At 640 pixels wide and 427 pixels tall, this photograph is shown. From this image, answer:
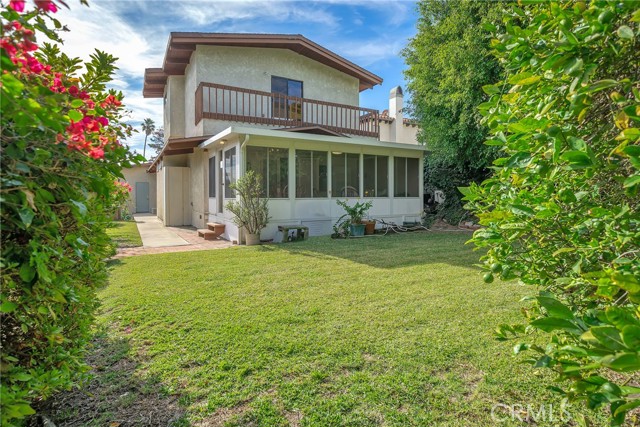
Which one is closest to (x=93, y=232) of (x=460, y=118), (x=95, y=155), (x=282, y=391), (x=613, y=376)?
(x=95, y=155)

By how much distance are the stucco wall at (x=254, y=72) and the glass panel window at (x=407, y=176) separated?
4370 millimetres

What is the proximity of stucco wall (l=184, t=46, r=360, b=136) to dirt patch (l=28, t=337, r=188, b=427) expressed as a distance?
9936 millimetres

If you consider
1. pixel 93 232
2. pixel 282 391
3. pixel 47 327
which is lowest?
pixel 282 391

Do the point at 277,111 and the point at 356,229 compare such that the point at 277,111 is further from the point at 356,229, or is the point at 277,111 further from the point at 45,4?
the point at 45,4

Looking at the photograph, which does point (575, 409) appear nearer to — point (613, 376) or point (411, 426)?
point (613, 376)

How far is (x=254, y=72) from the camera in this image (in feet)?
43.5

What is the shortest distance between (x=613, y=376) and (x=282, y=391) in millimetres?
2430

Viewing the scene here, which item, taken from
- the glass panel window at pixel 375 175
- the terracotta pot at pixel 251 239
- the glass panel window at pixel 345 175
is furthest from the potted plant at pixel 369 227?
the terracotta pot at pixel 251 239

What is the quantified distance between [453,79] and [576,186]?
10415mm

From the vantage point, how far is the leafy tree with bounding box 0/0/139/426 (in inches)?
46.7

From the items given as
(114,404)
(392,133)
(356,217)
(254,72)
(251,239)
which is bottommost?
(114,404)

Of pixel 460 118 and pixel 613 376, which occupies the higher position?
pixel 460 118

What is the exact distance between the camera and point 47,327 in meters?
1.74

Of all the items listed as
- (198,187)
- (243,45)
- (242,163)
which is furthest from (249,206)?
(243,45)
